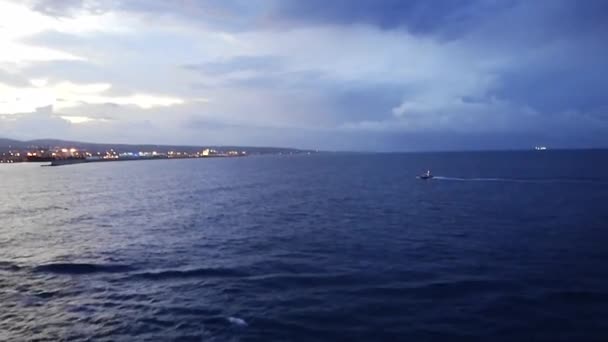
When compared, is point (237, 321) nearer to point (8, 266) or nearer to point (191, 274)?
point (191, 274)

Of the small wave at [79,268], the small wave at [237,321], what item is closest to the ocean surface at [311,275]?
the small wave at [237,321]

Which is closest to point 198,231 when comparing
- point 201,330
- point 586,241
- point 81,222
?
point 81,222

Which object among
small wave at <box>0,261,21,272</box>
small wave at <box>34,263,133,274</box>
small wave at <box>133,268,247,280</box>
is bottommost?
small wave at <box>0,261,21,272</box>

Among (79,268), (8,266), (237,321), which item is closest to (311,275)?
(237,321)

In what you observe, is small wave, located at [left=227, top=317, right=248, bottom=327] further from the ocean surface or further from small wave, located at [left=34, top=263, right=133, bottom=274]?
small wave, located at [left=34, top=263, right=133, bottom=274]

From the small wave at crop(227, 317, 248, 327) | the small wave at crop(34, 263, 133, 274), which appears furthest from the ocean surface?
the small wave at crop(34, 263, 133, 274)

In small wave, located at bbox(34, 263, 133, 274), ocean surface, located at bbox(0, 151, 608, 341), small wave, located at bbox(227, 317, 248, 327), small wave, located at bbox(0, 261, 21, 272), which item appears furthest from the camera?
small wave, located at bbox(0, 261, 21, 272)

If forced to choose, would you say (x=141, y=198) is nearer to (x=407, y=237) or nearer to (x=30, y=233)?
(x=30, y=233)
